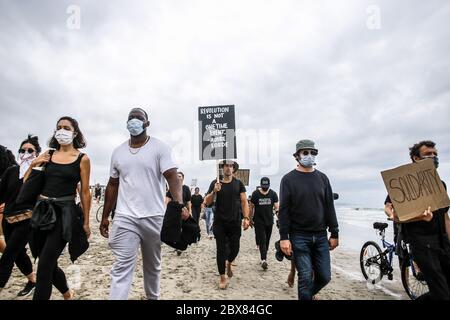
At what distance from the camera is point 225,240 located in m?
5.52

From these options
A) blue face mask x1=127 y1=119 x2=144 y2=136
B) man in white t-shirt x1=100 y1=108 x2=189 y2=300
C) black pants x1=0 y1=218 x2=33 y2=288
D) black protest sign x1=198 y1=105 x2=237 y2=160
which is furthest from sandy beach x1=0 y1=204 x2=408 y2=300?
black protest sign x1=198 y1=105 x2=237 y2=160

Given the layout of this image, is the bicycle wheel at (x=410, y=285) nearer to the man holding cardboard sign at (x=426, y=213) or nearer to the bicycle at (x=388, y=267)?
the bicycle at (x=388, y=267)

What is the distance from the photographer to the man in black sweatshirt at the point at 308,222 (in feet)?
12.0

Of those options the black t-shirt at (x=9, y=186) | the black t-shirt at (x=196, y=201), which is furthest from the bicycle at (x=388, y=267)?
the black t-shirt at (x=196, y=201)

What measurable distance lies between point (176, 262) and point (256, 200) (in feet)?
8.52

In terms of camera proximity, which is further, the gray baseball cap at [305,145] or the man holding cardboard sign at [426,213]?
the gray baseball cap at [305,145]

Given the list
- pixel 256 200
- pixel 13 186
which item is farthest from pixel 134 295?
pixel 256 200

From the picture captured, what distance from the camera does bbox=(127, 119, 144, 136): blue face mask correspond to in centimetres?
342

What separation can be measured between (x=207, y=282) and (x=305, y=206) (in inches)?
116

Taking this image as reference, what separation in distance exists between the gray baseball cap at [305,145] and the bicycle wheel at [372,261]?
303 cm

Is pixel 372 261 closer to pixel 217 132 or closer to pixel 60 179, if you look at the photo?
pixel 217 132

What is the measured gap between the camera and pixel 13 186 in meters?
4.22

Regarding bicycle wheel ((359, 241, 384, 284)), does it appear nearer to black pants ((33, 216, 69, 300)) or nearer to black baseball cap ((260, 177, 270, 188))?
black baseball cap ((260, 177, 270, 188))
